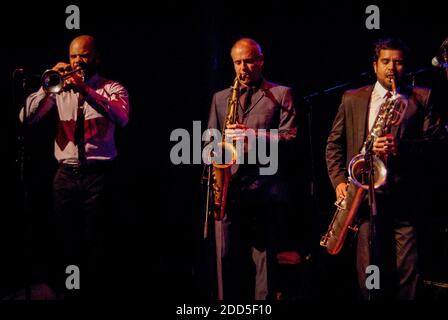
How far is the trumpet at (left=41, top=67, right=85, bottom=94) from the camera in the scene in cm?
389

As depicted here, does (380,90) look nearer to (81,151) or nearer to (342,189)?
(342,189)

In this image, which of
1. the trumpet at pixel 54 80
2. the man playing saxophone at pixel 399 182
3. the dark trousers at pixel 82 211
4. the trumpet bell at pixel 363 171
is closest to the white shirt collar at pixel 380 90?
the man playing saxophone at pixel 399 182

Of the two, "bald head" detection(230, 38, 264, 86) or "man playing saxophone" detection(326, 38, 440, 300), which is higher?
"bald head" detection(230, 38, 264, 86)

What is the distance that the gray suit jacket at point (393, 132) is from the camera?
135 inches

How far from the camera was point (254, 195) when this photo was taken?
3773mm

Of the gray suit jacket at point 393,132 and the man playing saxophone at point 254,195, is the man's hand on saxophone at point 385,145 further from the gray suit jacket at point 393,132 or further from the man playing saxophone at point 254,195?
the man playing saxophone at point 254,195

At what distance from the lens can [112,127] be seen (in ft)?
13.5

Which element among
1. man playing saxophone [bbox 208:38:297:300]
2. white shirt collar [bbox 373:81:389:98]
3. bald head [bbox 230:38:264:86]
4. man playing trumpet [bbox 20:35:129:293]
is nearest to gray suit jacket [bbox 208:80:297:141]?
man playing saxophone [bbox 208:38:297:300]

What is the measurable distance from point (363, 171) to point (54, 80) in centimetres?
241

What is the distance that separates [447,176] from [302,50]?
5.98ft

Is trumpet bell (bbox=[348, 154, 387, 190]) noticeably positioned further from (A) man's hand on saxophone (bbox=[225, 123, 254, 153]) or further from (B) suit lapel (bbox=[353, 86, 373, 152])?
(A) man's hand on saxophone (bbox=[225, 123, 254, 153])

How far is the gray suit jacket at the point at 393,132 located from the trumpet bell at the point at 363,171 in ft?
0.29

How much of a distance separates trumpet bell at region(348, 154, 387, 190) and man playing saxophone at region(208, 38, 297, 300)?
488 mm
